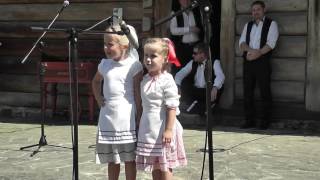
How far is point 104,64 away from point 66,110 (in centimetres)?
556

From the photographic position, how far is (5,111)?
1032 cm

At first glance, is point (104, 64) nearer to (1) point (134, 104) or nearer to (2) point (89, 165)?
(1) point (134, 104)

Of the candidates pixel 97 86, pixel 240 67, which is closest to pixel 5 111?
pixel 240 67

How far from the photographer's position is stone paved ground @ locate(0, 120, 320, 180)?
5.64 metres

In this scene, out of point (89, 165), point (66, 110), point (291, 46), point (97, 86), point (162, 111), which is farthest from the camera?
point (66, 110)

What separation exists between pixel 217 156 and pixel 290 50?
2450 millimetres

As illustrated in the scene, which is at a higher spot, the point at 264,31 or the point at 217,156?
the point at 264,31

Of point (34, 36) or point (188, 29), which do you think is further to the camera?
point (34, 36)

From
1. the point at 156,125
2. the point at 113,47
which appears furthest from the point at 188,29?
the point at 156,125

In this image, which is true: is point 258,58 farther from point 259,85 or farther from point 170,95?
point 170,95

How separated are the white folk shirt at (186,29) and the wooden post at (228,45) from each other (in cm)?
62

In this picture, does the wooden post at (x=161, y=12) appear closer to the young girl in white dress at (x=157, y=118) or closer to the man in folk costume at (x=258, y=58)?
the man in folk costume at (x=258, y=58)

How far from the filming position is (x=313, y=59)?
802 cm

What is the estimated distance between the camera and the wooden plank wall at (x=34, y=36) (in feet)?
31.1
